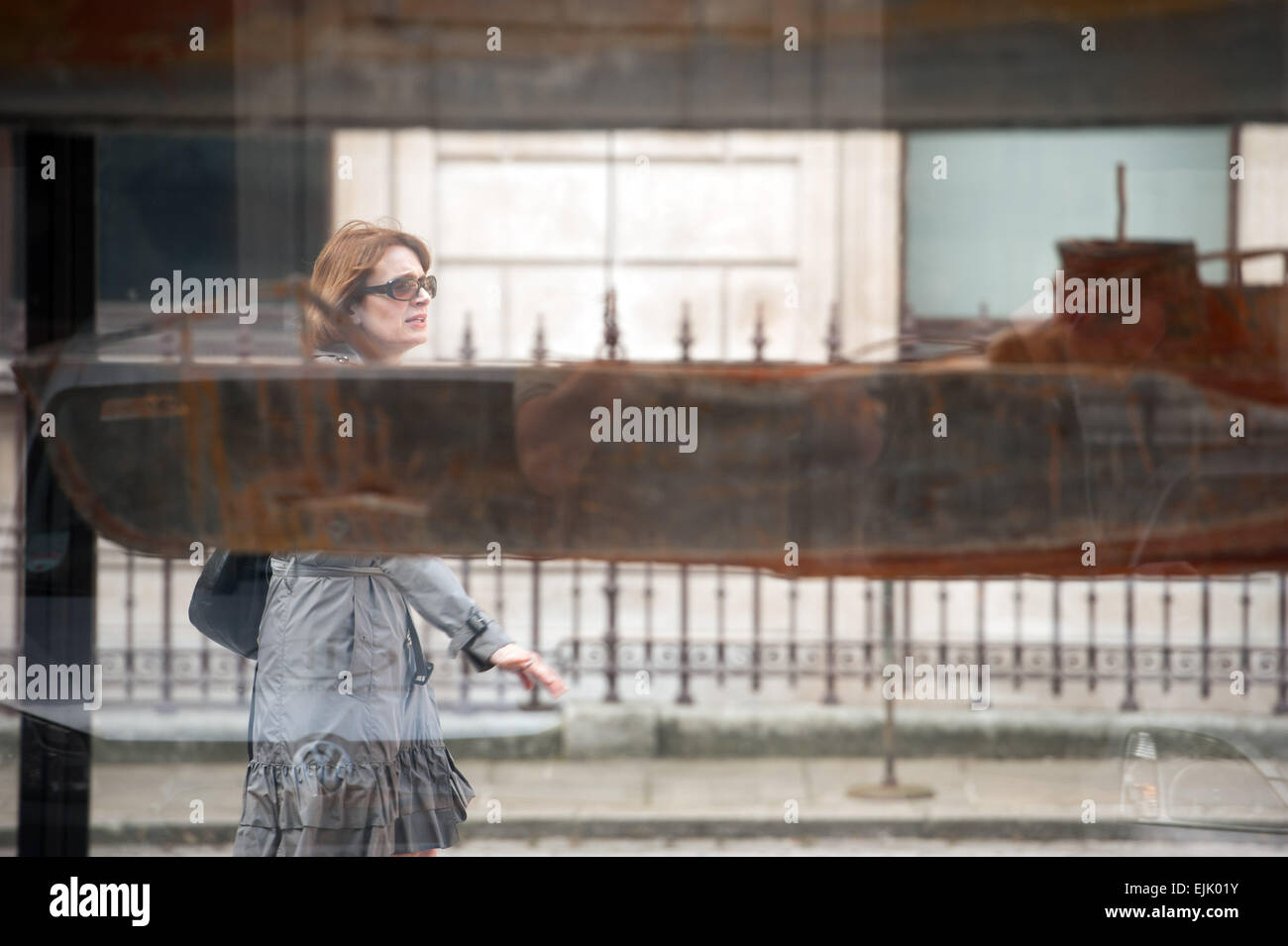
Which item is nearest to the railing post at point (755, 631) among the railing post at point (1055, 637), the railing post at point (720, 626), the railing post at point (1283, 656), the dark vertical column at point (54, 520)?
the railing post at point (720, 626)

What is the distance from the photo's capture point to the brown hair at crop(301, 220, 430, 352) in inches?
58.2

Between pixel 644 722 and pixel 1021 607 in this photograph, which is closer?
pixel 1021 607

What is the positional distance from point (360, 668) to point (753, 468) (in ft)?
1.99

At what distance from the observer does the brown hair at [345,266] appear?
148cm

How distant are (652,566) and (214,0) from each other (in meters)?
0.99

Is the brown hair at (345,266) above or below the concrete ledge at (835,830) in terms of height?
above

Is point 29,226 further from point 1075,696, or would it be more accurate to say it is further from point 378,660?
point 1075,696

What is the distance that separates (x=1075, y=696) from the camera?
1833mm

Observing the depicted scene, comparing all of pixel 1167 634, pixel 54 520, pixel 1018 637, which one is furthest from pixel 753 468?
pixel 54 520

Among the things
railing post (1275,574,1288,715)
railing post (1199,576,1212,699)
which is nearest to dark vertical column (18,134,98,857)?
railing post (1199,576,1212,699)

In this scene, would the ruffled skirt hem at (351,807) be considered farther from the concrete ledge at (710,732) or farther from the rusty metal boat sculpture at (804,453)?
the rusty metal boat sculpture at (804,453)

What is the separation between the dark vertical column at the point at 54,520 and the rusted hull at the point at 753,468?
0.21 metres

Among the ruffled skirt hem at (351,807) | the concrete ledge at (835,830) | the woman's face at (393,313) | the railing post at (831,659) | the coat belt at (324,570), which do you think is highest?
the woman's face at (393,313)

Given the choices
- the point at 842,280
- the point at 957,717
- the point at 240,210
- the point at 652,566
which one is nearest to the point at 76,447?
the point at 240,210
